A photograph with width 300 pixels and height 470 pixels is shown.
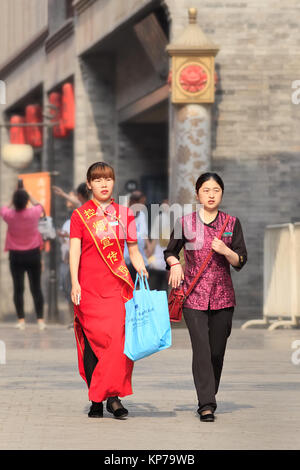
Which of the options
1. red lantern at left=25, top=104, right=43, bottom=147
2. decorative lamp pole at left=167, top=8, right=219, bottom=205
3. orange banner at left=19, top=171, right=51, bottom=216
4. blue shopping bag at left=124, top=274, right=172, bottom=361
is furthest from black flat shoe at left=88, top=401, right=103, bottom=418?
red lantern at left=25, top=104, right=43, bottom=147

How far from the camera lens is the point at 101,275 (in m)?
8.27

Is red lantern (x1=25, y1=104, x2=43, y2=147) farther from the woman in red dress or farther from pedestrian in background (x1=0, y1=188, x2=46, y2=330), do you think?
the woman in red dress

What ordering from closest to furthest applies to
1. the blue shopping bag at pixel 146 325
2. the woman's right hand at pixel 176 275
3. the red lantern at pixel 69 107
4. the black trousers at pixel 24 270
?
the blue shopping bag at pixel 146 325 → the woman's right hand at pixel 176 275 → the black trousers at pixel 24 270 → the red lantern at pixel 69 107

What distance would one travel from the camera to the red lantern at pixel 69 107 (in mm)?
27781

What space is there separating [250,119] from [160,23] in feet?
11.9

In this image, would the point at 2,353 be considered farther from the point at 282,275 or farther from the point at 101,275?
the point at 101,275

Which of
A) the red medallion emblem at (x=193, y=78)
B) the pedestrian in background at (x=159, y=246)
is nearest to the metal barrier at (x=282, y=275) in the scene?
the pedestrian in background at (x=159, y=246)

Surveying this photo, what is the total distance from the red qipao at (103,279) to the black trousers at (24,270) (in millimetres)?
9275

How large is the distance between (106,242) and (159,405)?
135cm

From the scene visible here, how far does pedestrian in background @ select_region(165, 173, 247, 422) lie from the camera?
27.0 feet

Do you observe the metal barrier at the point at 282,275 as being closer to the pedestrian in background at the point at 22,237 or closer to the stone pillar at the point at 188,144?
the stone pillar at the point at 188,144

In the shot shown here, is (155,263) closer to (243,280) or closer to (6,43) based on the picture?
(243,280)

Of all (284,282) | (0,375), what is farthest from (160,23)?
(0,375)

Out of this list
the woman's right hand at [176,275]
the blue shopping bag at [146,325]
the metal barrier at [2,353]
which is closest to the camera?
the blue shopping bag at [146,325]
